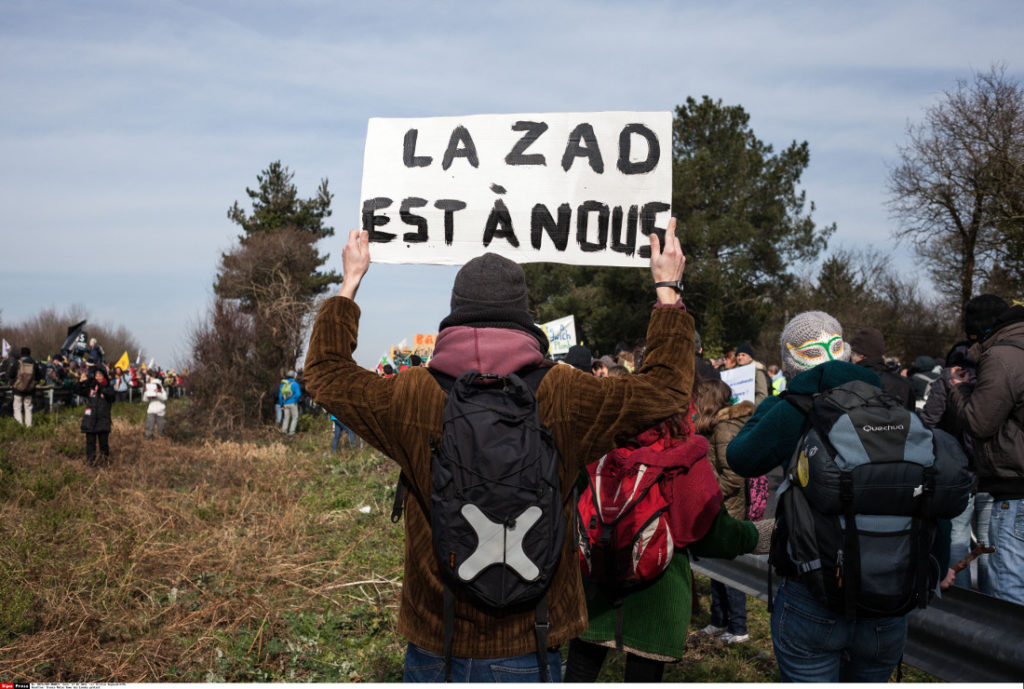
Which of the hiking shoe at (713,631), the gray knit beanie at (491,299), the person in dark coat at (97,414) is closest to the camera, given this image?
the gray knit beanie at (491,299)

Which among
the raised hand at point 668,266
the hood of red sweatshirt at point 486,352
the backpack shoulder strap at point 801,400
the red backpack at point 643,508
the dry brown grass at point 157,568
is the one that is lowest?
the dry brown grass at point 157,568

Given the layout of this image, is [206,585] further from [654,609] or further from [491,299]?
[491,299]

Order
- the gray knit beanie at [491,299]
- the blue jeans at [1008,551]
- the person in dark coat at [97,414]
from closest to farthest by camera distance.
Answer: the gray knit beanie at [491,299] → the blue jeans at [1008,551] → the person in dark coat at [97,414]

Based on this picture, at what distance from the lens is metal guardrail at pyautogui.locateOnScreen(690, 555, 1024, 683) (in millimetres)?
3125

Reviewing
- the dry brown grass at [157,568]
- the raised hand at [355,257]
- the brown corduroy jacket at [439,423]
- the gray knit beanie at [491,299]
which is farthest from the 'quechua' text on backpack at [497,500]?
the dry brown grass at [157,568]

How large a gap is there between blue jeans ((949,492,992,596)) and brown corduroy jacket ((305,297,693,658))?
1.63 meters

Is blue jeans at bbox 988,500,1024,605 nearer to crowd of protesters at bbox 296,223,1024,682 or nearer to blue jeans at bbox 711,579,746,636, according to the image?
crowd of protesters at bbox 296,223,1024,682

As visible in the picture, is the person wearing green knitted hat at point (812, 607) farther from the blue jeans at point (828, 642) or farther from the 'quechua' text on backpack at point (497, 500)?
the 'quechua' text on backpack at point (497, 500)

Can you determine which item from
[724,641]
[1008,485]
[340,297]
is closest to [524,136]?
[340,297]

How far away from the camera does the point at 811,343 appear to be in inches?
126

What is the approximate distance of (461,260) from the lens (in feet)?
11.0

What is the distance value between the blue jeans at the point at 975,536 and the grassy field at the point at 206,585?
32.5 inches

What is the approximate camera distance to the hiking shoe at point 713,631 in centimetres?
597

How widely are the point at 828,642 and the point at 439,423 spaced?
5.69 ft
